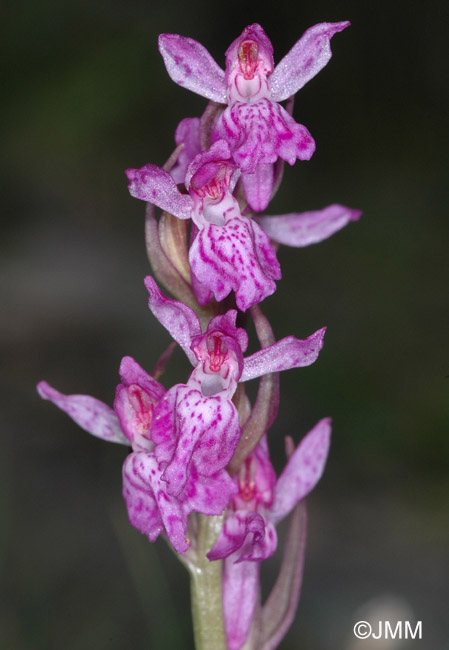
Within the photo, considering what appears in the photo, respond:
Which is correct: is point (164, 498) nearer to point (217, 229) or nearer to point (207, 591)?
point (207, 591)

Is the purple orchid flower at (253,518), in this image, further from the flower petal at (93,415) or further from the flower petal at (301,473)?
the flower petal at (93,415)

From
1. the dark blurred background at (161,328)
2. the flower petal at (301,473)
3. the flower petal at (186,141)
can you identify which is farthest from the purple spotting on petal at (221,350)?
the dark blurred background at (161,328)

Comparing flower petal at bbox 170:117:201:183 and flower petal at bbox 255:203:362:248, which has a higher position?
flower petal at bbox 170:117:201:183

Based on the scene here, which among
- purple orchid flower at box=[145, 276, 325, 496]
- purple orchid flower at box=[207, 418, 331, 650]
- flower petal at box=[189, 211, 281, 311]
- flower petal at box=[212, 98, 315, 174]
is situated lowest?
purple orchid flower at box=[207, 418, 331, 650]

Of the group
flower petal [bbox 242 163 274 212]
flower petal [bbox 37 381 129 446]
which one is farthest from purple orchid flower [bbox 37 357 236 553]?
flower petal [bbox 242 163 274 212]

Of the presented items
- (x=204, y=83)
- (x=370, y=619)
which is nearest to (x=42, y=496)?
(x=370, y=619)

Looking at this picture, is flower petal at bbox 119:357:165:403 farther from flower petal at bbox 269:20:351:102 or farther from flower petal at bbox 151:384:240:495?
flower petal at bbox 269:20:351:102

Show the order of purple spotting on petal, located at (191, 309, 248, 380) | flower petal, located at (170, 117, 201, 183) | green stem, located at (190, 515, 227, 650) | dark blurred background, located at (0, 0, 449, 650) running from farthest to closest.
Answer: dark blurred background, located at (0, 0, 449, 650)
flower petal, located at (170, 117, 201, 183)
green stem, located at (190, 515, 227, 650)
purple spotting on petal, located at (191, 309, 248, 380)

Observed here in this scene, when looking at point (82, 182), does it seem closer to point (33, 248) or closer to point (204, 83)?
point (33, 248)
